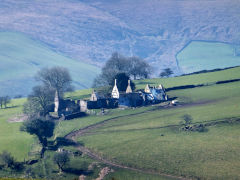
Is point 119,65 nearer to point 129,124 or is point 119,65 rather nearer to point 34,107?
point 34,107

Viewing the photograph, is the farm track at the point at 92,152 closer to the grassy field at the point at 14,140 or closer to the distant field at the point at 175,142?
the distant field at the point at 175,142

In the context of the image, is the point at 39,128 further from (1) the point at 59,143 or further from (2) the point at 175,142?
(2) the point at 175,142

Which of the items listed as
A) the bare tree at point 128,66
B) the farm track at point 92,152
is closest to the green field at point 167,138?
the farm track at point 92,152

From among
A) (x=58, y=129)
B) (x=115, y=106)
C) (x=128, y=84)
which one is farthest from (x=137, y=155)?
(x=128, y=84)

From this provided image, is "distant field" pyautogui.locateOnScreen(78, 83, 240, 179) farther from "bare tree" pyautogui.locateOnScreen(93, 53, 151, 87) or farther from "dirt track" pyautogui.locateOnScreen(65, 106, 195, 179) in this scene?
"bare tree" pyautogui.locateOnScreen(93, 53, 151, 87)

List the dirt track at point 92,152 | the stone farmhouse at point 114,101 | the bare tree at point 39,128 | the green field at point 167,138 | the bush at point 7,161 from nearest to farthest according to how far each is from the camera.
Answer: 1. the green field at point 167,138
2. the dirt track at point 92,152
3. the bush at point 7,161
4. the bare tree at point 39,128
5. the stone farmhouse at point 114,101

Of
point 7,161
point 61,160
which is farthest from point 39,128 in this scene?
point 61,160

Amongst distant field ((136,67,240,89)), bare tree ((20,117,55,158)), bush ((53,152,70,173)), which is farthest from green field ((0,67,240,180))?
distant field ((136,67,240,89))
